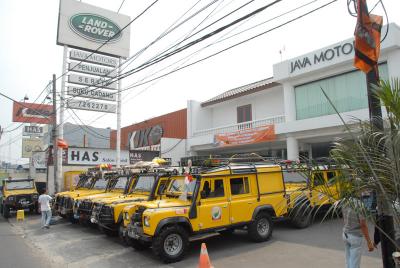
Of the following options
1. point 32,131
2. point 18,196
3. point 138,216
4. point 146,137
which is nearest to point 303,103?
point 138,216

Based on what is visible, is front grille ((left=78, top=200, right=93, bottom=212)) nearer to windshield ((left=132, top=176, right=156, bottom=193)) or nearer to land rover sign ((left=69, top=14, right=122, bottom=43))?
windshield ((left=132, top=176, right=156, bottom=193))

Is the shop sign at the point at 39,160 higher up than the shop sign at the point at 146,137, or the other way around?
the shop sign at the point at 146,137

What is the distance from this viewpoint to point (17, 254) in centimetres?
939

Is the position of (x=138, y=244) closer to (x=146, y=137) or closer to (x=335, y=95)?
(x=335, y=95)

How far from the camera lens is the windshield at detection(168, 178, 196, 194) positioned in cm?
888

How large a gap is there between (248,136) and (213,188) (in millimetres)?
11172

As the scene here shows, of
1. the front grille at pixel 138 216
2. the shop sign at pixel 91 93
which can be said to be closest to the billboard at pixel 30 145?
the shop sign at pixel 91 93

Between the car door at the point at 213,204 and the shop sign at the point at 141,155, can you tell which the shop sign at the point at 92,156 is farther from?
the car door at the point at 213,204

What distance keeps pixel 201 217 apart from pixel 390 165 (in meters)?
5.46

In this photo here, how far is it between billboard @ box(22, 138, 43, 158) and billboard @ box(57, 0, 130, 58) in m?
29.2

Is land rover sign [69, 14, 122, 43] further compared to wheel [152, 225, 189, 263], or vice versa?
land rover sign [69, 14, 122, 43]

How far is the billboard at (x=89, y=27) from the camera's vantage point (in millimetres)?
23906

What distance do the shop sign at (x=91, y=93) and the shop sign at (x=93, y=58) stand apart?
2.04 m

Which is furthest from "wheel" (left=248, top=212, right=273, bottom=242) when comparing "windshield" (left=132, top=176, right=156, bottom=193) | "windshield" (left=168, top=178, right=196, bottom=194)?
"windshield" (left=132, top=176, right=156, bottom=193)
